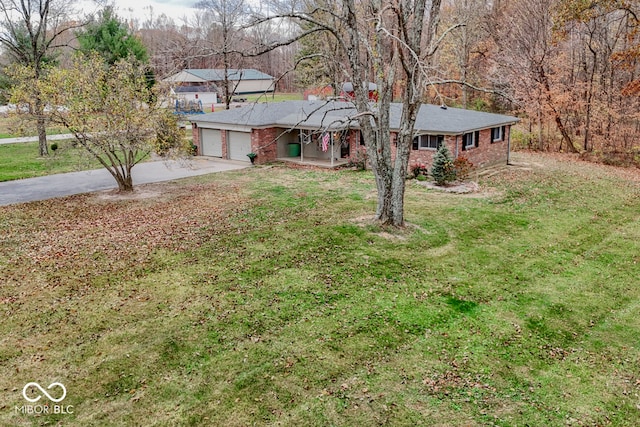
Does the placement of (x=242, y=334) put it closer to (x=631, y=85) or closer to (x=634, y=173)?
(x=634, y=173)

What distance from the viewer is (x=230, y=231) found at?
45.8 ft

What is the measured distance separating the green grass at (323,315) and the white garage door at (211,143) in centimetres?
1128

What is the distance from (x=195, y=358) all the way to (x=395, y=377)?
10.2 ft

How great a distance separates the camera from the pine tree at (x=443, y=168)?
64.9 feet

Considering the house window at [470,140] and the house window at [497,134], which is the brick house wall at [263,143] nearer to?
the house window at [470,140]

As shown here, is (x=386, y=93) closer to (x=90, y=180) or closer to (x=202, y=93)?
(x=90, y=180)

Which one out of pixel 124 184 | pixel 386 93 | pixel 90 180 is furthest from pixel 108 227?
pixel 386 93

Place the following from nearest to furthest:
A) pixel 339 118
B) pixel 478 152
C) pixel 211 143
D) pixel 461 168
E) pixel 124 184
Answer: pixel 124 184 < pixel 461 168 < pixel 478 152 < pixel 339 118 < pixel 211 143

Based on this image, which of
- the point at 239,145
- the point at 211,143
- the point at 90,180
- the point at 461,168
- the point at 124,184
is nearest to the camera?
the point at 124,184

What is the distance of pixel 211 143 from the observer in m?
27.5

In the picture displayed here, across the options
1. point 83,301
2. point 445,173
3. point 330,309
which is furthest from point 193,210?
point 445,173

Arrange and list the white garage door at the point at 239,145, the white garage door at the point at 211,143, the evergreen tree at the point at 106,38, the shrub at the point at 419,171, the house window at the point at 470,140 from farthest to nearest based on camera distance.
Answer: the evergreen tree at the point at 106,38 → the white garage door at the point at 211,143 → the white garage door at the point at 239,145 → the house window at the point at 470,140 → the shrub at the point at 419,171

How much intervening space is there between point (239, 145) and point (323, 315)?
60.5 ft

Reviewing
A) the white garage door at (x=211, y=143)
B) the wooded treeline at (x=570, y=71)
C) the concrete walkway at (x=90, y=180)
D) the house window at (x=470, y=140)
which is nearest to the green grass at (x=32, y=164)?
the concrete walkway at (x=90, y=180)
